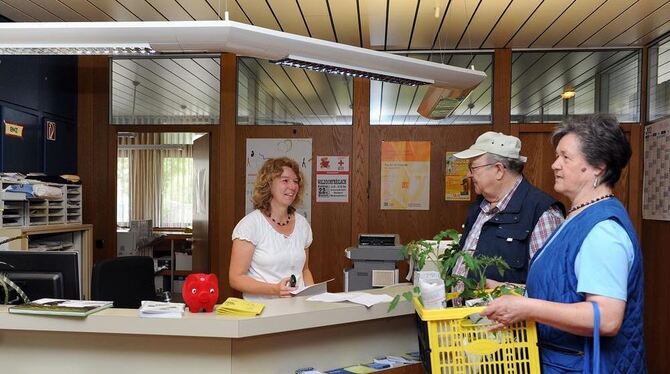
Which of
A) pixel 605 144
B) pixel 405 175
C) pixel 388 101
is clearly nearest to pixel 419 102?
pixel 388 101

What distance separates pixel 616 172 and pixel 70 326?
1.79 m

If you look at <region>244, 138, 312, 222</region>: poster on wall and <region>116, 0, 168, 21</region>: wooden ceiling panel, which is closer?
<region>116, 0, 168, 21</region>: wooden ceiling panel

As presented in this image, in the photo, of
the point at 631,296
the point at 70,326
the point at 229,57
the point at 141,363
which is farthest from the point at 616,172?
the point at 229,57

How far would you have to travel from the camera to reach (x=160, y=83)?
15.6 ft

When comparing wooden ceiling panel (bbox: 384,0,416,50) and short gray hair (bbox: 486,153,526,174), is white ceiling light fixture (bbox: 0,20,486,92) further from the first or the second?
wooden ceiling panel (bbox: 384,0,416,50)

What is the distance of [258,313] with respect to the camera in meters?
1.73

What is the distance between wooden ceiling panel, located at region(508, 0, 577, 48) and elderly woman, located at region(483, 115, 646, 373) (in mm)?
2242

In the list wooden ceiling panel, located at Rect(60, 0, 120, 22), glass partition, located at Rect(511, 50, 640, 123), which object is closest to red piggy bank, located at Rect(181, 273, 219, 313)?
wooden ceiling panel, located at Rect(60, 0, 120, 22)

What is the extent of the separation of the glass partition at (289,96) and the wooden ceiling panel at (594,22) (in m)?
1.78

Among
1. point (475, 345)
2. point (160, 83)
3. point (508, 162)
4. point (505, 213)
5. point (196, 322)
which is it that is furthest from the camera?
point (160, 83)

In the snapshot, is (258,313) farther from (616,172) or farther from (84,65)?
(84,65)

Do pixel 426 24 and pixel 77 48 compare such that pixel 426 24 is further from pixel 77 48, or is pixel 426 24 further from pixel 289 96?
pixel 77 48

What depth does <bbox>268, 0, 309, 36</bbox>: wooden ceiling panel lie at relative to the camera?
10.6 feet

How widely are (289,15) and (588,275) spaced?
Result: 9.20 feet
